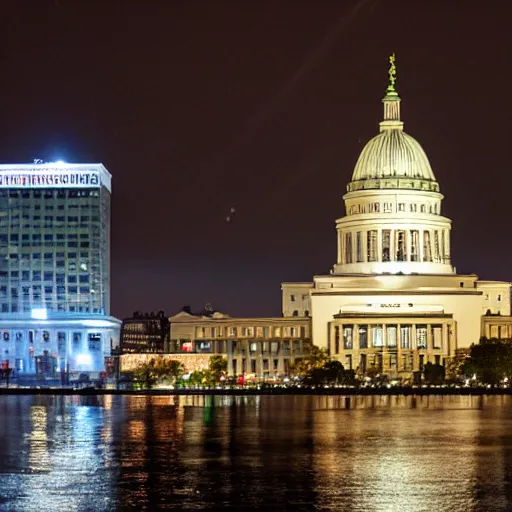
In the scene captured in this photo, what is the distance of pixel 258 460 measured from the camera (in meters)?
102

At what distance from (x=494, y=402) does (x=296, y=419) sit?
43640 mm

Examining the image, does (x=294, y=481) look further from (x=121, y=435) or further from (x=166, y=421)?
(x=166, y=421)

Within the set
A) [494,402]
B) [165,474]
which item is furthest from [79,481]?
[494,402]

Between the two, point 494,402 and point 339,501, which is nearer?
point 339,501

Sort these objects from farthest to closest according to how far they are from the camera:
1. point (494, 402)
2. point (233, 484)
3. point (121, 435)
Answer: point (494, 402)
point (121, 435)
point (233, 484)

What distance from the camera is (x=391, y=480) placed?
295 ft

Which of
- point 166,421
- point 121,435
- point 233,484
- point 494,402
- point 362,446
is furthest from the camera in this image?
point 494,402

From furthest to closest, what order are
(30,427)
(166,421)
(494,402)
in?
(494,402) → (166,421) → (30,427)

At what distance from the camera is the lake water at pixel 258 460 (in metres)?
83.1

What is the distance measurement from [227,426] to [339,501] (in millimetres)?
51270

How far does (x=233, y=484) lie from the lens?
3529 inches

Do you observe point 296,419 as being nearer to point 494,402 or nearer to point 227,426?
point 227,426

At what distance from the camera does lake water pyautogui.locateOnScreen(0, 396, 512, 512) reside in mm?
83062

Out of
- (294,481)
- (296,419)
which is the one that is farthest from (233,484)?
(296,419)
